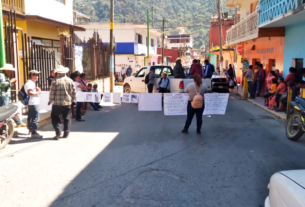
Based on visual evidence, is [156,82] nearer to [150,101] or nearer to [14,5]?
[150,101]

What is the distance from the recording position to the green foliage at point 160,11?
196 ft

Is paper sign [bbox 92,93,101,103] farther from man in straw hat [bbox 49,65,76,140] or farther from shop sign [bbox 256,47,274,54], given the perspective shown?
shop sign [bbox 256,47,274,54]

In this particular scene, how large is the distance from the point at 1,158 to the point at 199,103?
4.79m

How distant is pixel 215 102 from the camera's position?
9750 mm

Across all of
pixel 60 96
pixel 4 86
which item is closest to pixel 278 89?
pixel 60 96

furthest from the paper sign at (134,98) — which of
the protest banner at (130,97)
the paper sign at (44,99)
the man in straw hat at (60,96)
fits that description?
the paper sign at (44,99)

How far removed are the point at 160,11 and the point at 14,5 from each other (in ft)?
239

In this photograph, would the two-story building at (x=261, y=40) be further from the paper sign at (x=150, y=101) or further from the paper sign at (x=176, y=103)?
the paper sign at (x=150, y=101)

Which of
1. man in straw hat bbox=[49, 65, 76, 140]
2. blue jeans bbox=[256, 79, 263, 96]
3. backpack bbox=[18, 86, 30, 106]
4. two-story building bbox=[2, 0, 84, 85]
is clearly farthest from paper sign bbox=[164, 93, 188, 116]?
blue jeans bbox=[256, 79, 263, 96]

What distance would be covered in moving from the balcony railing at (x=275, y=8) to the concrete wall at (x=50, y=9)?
9890 millimetres

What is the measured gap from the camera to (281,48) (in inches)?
614

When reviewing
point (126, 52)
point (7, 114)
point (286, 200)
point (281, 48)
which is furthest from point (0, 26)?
point (126, 52)

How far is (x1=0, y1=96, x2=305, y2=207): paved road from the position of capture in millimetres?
4602

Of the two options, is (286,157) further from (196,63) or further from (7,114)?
(196,63)
